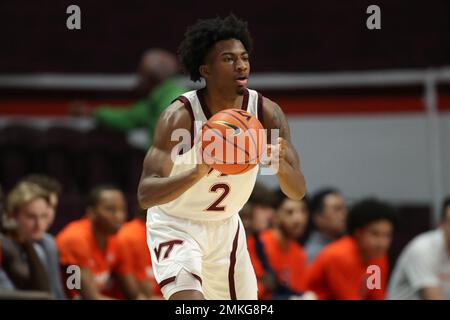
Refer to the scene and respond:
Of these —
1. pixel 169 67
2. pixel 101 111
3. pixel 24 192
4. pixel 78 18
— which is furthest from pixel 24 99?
pixel 78 18

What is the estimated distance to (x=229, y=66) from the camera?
4.36 m

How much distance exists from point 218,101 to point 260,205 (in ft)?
8.56

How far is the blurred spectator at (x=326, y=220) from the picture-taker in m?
7.53

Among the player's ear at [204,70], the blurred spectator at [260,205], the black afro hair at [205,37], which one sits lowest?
the blurred spectator at [260,205]

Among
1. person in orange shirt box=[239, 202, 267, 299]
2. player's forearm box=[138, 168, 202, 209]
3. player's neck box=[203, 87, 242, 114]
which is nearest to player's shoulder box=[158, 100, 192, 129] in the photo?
player's neck box=[203, 87, 242, 114]

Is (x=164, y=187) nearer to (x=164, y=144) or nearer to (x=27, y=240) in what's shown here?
(x=164, y=144)

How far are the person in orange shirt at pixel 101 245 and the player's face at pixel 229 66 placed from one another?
226cm

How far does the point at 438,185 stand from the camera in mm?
9141

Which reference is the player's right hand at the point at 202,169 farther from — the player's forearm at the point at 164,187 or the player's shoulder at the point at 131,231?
the player's shoulder at the point at 131,231

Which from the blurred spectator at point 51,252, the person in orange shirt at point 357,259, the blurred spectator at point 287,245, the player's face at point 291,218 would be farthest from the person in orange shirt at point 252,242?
the blurred spectator at point 51,252

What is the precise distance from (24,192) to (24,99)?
153 inches

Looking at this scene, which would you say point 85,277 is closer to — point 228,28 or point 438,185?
point 228,28

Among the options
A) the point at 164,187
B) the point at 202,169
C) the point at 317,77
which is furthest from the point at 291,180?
the point at 317,77

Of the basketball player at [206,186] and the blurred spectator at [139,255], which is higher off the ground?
the basketball player at [206,186]
